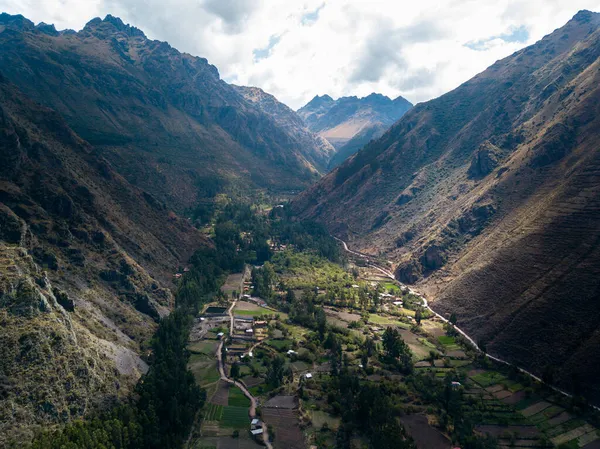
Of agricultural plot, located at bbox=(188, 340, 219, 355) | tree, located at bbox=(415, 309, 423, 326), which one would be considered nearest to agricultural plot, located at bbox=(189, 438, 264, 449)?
agricultural plot, located at bbox=(188, 340, 219, 355)

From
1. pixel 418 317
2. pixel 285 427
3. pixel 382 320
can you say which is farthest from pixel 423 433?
pixel 382 320

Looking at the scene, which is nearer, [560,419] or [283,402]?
[560,419]

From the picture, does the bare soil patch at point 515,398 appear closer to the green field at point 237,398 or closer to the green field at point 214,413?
the green field at point 237,398

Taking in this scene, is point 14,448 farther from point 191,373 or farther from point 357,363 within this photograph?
point 357,363

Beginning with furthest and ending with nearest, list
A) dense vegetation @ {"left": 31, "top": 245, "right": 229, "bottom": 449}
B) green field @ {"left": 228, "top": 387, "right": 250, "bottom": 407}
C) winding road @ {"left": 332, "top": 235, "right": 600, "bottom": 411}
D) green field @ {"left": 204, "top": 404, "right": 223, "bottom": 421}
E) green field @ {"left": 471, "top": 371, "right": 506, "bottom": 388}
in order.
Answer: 1. green field @ {"left": 471, "top": 371, "right": 506, "bottom": 388}
2. winding road @ {"left": 332, "top": 235, "right": 600, "bottom": 411}
3. green field @ {"left": 228, "top": 387, "right": 250, "bottom": 407}
4. green field @ {"left": 204, "top": 404, "right": 223, "bottom": 421}
5. dense vegetation @ {"left": 31, "top": 245, "right": 229, "bottom": 449}

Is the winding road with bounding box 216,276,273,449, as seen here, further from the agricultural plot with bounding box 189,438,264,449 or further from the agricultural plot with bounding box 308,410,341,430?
the agricultural plot with bounding box 308,410,341,430

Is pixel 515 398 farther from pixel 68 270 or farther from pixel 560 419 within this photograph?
pixel 68 270

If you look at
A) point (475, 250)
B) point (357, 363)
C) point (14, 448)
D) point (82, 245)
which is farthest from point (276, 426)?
point (475, 250)
